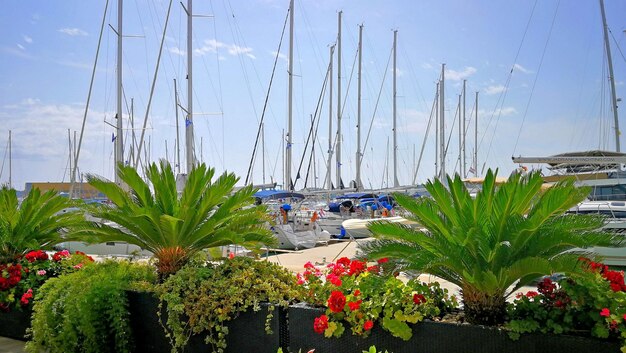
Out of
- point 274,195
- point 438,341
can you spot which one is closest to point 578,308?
point 438,341

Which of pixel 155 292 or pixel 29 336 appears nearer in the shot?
pixel 155 292

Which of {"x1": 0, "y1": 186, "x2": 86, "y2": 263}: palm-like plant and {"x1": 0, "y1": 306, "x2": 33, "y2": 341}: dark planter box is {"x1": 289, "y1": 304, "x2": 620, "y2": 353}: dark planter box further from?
{"x1": 0, "y1": 186, "x2": 86, "y2": 263}: palm-like plant

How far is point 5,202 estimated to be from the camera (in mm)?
8750

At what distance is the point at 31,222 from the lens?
8.62m

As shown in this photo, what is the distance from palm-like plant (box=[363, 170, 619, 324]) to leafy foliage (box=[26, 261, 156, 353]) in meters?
2.88

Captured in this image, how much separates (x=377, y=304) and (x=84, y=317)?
3206 mm

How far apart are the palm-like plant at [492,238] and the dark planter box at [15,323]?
16.4 feet

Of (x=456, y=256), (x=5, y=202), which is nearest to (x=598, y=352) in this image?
(x=456, y=256)

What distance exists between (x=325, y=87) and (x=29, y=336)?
30.6 m

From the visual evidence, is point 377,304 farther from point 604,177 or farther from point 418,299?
point 604,177

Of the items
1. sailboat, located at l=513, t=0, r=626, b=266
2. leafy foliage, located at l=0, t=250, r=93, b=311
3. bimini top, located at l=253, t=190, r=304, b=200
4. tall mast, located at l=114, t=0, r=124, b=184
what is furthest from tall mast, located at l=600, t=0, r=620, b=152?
leafy foliage, located at l=0, t=250, r=93, b=311

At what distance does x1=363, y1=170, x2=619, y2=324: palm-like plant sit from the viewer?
15.4 ft

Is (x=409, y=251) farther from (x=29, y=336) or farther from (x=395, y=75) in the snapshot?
(x=395, y=75)

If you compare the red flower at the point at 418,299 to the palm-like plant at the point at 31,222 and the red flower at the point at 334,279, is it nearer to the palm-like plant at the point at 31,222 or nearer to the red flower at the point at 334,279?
the red flower at the point at 334,279
